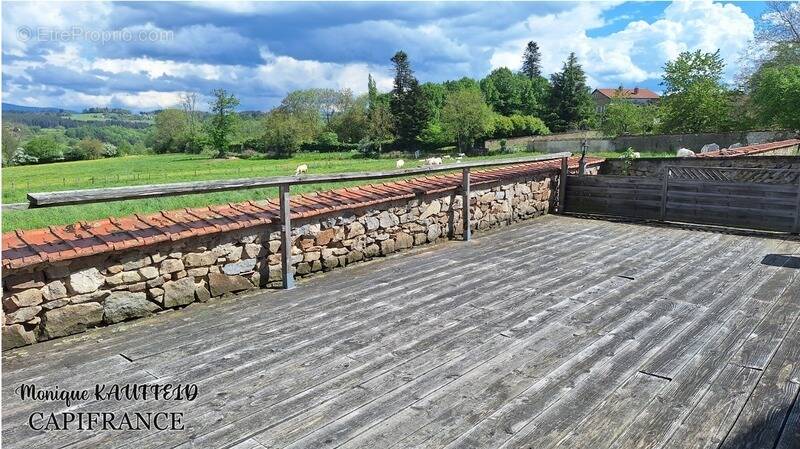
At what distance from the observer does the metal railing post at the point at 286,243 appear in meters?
4.88

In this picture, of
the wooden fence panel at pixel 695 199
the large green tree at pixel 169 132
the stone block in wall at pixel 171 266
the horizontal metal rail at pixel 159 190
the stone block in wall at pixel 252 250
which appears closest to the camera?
the horizontal metal rail at pixel 159 190

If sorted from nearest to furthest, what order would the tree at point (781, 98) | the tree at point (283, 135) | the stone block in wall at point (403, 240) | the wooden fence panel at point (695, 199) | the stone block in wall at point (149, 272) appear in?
the stone block in wall at point (149, 272) → the stone block in wall at point (403, 240) → the wooden fence panel at point (695, 199) → the tree at point (781, 98) → the tree at point (283, 135)

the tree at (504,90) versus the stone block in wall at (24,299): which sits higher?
the tree at (504,90)

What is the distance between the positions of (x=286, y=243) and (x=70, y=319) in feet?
6.13

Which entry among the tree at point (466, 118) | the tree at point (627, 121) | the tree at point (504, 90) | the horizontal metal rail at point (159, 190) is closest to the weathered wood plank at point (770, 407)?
the horizontal metal rail at point (159, 190)

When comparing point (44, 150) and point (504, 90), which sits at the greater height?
point (504, 90)

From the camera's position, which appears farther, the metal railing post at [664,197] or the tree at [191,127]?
the tree at [191,127]

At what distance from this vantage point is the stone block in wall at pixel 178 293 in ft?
13.8

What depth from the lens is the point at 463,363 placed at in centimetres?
320

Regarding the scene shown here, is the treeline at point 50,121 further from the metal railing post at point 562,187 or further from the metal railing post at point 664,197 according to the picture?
the metal railing post at point 664,197

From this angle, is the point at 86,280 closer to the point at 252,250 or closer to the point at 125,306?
the point at 125,306

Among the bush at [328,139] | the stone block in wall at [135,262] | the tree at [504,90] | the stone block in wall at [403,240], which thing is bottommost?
the stone block in wall at [403,240]

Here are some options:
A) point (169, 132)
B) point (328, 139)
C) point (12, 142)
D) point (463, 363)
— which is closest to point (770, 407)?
point (463, 363)

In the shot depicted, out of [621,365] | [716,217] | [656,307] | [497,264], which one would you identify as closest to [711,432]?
[621,365]
